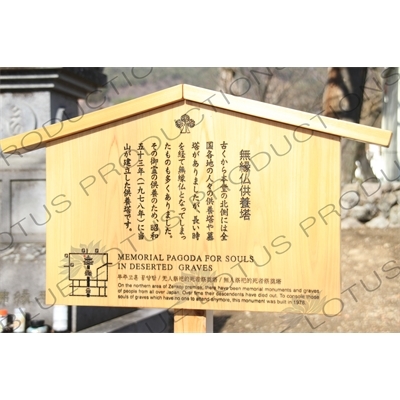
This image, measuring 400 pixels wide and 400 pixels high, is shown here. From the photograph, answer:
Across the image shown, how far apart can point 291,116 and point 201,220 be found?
0.66 meters

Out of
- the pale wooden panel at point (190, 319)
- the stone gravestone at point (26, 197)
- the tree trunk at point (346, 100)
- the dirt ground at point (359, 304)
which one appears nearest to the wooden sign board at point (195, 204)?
the pale wooden panel at point (190, 319)

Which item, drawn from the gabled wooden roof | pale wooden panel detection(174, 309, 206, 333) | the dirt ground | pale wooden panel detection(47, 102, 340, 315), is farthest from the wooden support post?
the dirt ground

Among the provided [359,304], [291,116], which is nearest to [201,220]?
[291,116]

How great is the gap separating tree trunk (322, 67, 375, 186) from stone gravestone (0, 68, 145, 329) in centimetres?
322

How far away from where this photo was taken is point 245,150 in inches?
97.0

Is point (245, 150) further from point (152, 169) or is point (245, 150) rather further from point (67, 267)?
point (67, 267)

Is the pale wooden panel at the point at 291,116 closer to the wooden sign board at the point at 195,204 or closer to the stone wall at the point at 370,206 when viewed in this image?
the wooden sign board at the point at 195,204

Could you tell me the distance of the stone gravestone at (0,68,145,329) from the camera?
13.2 feet

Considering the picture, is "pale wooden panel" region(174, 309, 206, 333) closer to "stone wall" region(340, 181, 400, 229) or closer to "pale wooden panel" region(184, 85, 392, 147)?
"pale wooden panel" region(184, 85, 392, 147)

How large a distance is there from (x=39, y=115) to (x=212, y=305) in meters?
2.50

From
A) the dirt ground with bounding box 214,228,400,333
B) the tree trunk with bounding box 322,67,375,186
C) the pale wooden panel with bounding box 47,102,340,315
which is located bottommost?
the dirt ground with bounding box 214,228,400,333

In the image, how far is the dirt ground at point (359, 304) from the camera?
4.62 metres

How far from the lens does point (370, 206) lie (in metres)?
5.76

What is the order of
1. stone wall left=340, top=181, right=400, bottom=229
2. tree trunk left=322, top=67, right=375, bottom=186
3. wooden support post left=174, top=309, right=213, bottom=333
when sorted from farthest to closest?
tree trunk left=322, top=67, right=375, bottom=186, stone wall left=340, top=181, right=400, bottom=229, wooden support post left=174, top=309, right=213, bottom=333
